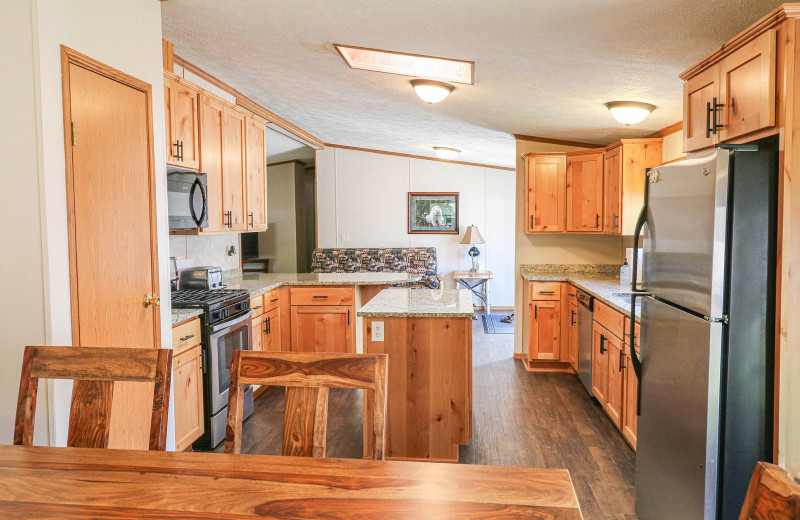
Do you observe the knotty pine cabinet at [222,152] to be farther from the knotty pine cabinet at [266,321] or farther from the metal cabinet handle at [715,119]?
the metal cabinet handle at [715,119]

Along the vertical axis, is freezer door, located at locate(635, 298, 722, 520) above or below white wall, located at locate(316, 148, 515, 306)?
below

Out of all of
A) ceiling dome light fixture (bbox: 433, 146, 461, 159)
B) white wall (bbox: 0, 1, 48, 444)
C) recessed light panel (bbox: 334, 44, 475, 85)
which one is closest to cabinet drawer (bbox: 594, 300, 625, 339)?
recessed light panel (bbox: 334, 44, 475, 85)

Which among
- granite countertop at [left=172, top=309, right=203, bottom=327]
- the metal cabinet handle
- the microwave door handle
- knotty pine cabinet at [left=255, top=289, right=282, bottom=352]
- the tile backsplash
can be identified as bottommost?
knotty pine cabinet at [left=255, top=289, right=282, bottom=352]

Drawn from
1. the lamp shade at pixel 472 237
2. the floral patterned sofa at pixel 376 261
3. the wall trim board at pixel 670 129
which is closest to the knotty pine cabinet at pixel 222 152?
the floral patterned sofa at pixel 376 261

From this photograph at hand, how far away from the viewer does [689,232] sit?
1962 millimetres

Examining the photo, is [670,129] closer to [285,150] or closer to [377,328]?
[377,328]

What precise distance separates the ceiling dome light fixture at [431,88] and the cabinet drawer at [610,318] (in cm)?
186

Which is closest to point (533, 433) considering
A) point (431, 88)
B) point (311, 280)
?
point (311, 280)

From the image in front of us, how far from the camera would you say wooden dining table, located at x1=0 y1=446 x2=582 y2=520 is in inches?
39.5

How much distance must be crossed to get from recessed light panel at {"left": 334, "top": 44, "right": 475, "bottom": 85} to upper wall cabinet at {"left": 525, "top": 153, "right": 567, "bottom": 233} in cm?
194

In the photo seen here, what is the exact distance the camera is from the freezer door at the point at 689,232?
1771mm

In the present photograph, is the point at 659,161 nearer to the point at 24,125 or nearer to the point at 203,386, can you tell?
the point at 203,386

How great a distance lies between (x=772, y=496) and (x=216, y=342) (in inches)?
122

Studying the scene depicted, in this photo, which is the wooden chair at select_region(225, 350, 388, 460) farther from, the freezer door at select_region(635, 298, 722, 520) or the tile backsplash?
the tile backsplash
